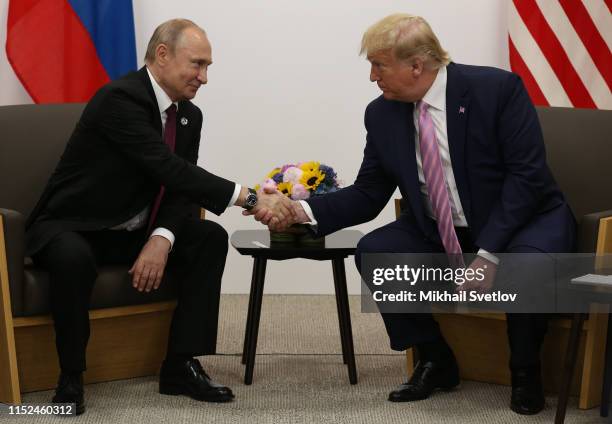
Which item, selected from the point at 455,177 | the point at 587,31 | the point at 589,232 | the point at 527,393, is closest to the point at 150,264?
the point at 455,177

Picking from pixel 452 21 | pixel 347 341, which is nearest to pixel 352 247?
pixel 347 341

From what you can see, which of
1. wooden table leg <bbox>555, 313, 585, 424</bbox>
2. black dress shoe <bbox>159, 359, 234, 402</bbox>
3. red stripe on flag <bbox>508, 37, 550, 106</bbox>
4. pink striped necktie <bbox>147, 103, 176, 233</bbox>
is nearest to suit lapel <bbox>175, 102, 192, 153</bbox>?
pink striped necktie <bbox>147, 103, 176, 233</bbox>

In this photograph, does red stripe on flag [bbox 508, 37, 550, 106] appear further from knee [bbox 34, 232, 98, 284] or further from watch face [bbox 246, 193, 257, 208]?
knee [bbox 34, 232, 98, 284]

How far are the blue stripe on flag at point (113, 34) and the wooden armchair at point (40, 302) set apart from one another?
1038 mm

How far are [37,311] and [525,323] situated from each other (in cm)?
157

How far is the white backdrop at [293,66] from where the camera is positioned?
16.9 ft

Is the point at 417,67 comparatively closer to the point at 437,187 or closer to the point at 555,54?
the point at 437,187

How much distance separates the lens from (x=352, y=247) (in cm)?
357

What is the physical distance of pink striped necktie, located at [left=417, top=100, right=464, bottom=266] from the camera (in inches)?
134

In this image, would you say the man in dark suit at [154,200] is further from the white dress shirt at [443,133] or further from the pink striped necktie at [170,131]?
the white dress shirt at [443,133]

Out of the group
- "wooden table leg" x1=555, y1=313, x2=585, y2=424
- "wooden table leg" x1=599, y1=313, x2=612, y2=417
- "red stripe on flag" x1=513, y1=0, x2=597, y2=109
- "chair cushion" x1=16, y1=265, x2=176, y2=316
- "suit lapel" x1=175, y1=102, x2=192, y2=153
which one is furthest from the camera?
"red stripe on flag" x1=513, y1=0, x2=597, y2=109

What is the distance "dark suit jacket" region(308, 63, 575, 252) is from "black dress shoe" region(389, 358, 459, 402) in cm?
A: 44

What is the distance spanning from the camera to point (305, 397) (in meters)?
3.43

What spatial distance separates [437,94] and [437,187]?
1.07ft
